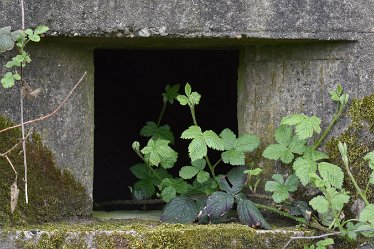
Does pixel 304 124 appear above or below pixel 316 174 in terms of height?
above

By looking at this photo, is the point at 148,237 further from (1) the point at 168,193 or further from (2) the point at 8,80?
(2) the point at 8,80

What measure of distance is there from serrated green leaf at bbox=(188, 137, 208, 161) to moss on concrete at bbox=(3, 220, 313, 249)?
24 centimetres

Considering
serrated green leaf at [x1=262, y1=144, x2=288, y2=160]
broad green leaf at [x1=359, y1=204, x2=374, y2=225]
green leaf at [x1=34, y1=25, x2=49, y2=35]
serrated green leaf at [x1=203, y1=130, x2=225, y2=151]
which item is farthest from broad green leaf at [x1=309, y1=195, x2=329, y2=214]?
green leaf at [x1=34, y1=25, x2=49, y2=35]

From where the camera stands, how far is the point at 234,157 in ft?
7.95

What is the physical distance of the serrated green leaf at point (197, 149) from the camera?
7.63 ft

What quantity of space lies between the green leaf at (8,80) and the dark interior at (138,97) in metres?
1.41

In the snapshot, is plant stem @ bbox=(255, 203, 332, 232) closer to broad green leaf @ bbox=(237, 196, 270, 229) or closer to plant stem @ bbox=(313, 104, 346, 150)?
broad green leaf @ bbox=(237, 196, 270, 229)

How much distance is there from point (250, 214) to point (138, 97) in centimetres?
150

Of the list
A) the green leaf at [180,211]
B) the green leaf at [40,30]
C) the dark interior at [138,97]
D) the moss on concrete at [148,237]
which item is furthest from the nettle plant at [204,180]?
the dark interior at [138,97]

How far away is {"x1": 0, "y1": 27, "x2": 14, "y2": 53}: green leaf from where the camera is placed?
2.13m

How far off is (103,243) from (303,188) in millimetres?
703

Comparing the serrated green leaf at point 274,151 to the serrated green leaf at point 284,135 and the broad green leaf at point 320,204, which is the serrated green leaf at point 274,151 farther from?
the broad green leaf at point 320,204

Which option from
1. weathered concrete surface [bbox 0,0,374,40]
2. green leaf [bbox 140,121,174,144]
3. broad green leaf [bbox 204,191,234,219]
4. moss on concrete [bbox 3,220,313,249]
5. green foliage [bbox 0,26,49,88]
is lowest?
moss on concrete [bbox 3,220,313,249]

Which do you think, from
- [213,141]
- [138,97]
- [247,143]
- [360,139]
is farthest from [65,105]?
[138,97]
